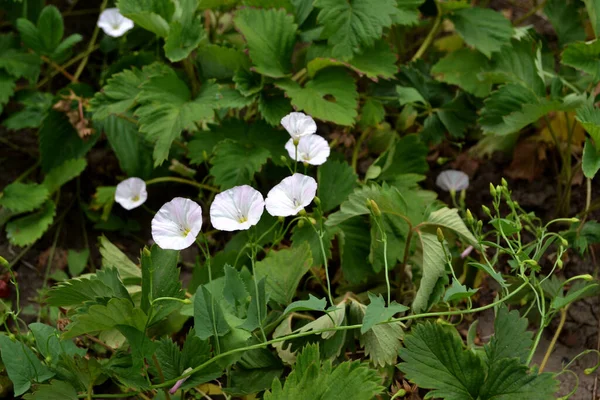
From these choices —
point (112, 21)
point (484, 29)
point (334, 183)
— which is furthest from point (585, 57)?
point (112, 21)

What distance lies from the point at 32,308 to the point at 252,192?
782 millimetres

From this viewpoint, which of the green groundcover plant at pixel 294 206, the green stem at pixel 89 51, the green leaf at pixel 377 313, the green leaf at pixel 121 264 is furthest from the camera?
the green stem at pixel 89 51

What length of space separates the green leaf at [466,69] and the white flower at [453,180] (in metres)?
0.22

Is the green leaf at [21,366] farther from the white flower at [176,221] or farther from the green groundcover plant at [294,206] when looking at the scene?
the white flower at [176,221]

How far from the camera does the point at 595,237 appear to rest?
1.57 metres

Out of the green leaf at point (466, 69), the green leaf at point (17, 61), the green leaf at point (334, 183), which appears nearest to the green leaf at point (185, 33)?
the green leaf at point (334, 183)

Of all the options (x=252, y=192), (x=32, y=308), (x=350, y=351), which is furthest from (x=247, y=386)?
(x=32, y=308)

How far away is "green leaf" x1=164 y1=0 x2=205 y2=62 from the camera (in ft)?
5.35

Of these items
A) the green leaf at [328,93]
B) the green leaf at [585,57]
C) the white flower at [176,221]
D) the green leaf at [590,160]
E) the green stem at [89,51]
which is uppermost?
the green leaf at [585,57]

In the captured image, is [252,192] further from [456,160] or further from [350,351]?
[456,160]

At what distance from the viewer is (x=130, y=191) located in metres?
1.80

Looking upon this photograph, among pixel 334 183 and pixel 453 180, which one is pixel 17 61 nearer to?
pixel 334 183

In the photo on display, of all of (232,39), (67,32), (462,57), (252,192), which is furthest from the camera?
(67,32)

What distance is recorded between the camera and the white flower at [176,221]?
1300 mm
